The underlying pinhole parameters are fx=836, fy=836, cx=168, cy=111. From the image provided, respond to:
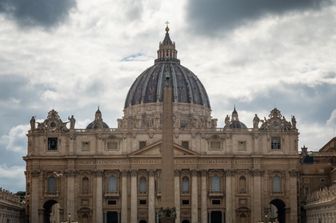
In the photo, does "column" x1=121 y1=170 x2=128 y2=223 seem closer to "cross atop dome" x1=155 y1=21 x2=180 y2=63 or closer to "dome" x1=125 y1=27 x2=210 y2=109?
"dome" x1=125 y1=27 x2=210 y2=109

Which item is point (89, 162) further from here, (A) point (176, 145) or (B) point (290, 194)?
(B) point (290, 194)

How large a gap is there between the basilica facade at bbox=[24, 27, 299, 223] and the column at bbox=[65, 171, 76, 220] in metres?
0.14

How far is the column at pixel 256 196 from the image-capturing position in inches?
4429

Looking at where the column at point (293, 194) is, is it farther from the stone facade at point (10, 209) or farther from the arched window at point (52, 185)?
the stone facade at point (10, 209)

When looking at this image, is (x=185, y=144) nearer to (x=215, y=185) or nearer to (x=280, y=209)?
(x=215, y=185)

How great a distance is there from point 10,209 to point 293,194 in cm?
3776

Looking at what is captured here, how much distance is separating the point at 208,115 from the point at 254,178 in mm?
30476

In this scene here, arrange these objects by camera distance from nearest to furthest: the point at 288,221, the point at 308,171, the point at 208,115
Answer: the point at 288,221
the point at 308,171
the point at 208,115

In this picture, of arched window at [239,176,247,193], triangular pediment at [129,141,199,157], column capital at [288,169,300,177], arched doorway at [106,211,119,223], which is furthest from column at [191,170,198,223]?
column capital at [288,169,300,177]

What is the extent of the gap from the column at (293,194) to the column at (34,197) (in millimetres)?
34360

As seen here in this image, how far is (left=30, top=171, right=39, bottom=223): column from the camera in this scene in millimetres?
112688

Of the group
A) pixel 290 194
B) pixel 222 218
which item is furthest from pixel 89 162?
pixel 290 194

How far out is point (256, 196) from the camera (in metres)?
113

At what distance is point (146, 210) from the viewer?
11369 centimetres
